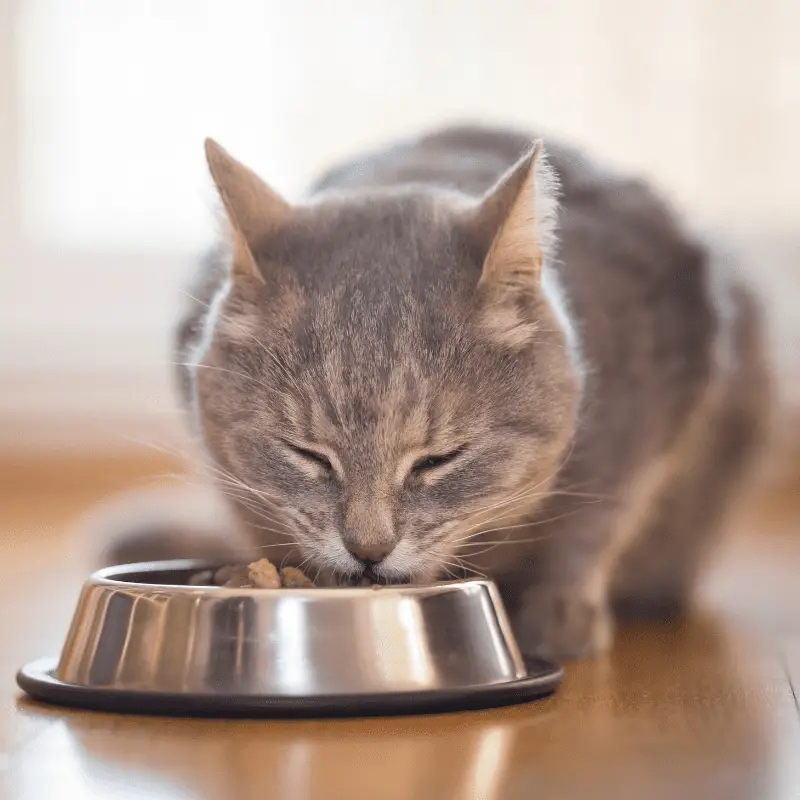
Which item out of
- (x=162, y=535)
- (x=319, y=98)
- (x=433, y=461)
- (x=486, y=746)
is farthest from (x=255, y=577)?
(x=319, y=98)

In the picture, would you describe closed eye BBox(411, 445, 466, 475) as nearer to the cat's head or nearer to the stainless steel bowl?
the cat's head

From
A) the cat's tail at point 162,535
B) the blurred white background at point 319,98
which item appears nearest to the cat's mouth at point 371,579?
the cat's tail at point 162,535

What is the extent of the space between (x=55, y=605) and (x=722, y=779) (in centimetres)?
130

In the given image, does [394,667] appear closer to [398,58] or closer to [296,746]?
[296,746]

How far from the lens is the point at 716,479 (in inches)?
90.0

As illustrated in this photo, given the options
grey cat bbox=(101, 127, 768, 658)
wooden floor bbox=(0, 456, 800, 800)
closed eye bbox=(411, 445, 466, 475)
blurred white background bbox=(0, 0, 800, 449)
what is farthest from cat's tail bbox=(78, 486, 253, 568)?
blurred white background bbox=(0, 0, 800, 449)

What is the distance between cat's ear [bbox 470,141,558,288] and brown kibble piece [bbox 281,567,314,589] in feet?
1.27

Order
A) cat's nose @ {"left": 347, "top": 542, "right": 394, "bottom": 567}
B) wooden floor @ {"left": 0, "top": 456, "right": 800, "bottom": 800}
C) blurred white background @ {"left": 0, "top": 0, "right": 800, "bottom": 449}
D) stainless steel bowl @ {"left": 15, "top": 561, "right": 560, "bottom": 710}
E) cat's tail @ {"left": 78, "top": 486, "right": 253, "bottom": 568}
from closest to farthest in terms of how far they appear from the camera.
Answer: wooden floor @ {"left": 0, "top": 456, "right": 800, "bottom": 800}
stainless steel bowl @ {"left": 15, "top": 561, "right": 560, "bottom": 710}
cat's nose @ {"left": 347, "top": 542, "right": 394, "bottom": 567}
cat's tail @ {"left": 78, "top": 486, "right": 253, "bottom": 568}
blurred white background @ {"left": 0, "top": 0, "right": 800, "bottom": 449}

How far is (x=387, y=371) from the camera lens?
4.93ft

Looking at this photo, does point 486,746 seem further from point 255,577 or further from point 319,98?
point 319,98

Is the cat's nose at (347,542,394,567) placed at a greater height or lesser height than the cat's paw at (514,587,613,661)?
greater

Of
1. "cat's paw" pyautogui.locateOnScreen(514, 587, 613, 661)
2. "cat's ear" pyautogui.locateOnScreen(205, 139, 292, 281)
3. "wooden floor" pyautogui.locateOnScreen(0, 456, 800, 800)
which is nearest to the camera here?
"wooden floor" pyautogui.locateOnScreen(0, 456, 800, 800)

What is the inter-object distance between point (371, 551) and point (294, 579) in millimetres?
126

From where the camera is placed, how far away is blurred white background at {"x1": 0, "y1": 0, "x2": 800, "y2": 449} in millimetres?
3818
